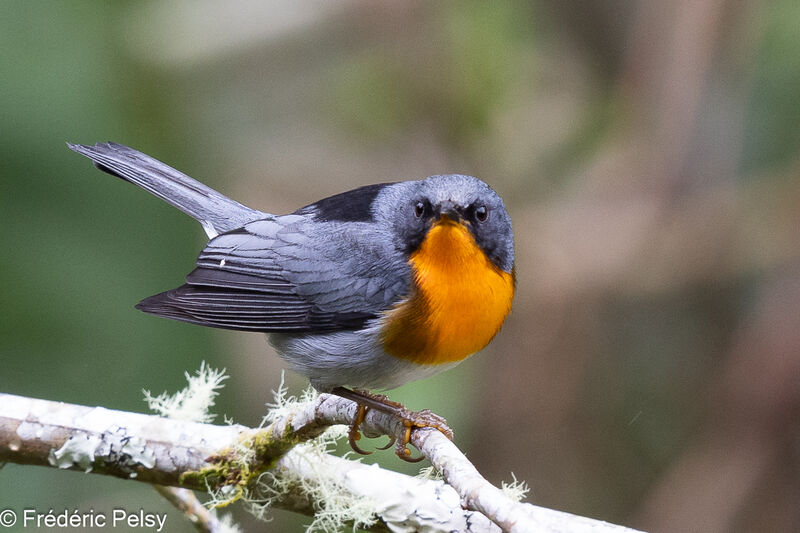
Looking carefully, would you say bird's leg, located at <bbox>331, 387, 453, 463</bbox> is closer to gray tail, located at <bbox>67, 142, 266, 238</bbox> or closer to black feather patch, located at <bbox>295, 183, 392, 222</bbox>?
black feather patch, located at <bbox>295, 183, 392, 222</bbox>

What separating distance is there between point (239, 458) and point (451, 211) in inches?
44.0

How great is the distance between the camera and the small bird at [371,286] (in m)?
3.12

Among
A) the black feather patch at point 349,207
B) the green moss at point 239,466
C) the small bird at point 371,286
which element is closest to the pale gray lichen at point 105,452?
the green moss at point 239,466

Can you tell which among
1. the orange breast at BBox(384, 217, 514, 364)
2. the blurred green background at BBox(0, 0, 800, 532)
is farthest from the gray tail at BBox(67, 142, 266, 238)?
the orange breast at BBox(384, 217, 514, 364)

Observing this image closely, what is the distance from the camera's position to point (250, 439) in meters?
3.05

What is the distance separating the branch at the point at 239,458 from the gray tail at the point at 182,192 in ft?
3.47

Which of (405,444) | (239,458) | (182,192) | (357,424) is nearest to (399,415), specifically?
(405,444)

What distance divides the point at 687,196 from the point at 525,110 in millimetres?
1064

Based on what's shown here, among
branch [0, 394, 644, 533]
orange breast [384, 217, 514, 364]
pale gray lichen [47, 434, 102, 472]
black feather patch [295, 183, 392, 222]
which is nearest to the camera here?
branch [0, 394, 644, 533]

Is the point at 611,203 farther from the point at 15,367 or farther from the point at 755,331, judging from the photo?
the point at 15,367

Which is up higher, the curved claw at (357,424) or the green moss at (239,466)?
the curved claw at (357,424)

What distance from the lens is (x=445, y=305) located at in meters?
3.11

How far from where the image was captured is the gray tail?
3812 mm

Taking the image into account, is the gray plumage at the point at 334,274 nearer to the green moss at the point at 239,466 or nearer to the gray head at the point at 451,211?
the gray head at the point at 451,211
